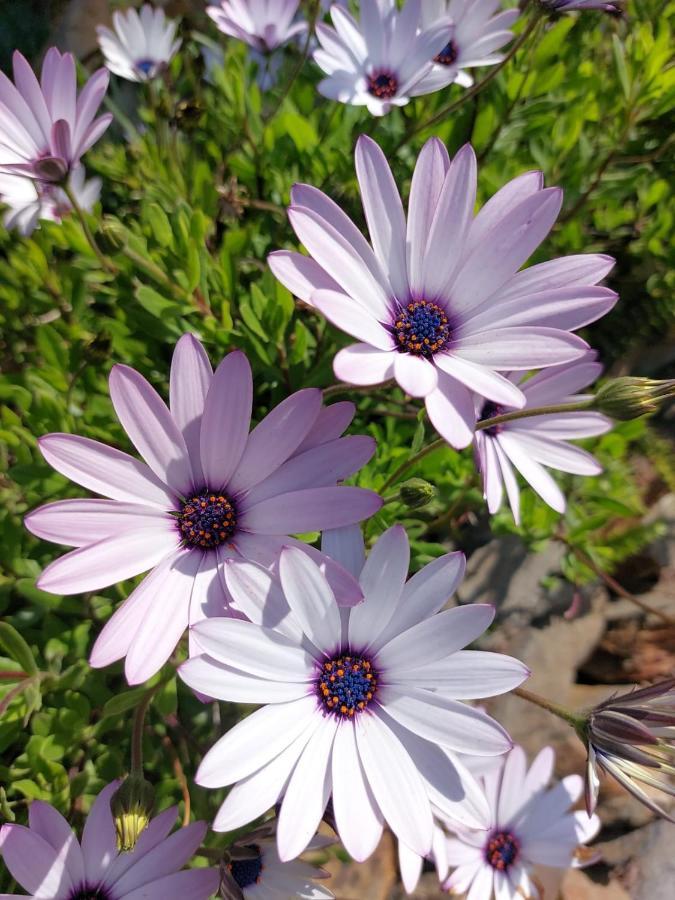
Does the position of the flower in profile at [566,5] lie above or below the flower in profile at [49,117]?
above

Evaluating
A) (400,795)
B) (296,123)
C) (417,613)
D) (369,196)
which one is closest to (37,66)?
(296,123)

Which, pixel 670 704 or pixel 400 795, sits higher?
pixel 670 704

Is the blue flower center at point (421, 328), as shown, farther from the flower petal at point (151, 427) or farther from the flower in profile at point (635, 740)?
the flower in profile at point (635, 740)

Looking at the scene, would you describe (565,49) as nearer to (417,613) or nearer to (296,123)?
(296,123)

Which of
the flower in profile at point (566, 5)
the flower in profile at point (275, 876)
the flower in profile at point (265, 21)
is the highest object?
the flower in profile at point (265, 21)

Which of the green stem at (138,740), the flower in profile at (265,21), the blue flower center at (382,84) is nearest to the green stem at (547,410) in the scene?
the green stem at (138,740)

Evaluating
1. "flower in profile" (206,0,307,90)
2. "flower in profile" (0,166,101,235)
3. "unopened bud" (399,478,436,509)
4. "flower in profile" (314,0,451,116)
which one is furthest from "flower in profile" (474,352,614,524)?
"flower in profile" (206,0,307,90)

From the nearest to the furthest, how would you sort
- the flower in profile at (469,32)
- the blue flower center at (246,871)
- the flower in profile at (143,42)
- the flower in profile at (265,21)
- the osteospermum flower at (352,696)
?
the osteospermum flower at (352,696), the blue flower center at (246,871), the flower in profile at (469,32), the flower in profile at (265,21), the flower in profile at (143,42)
